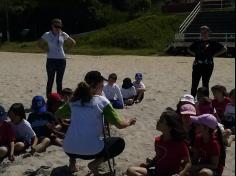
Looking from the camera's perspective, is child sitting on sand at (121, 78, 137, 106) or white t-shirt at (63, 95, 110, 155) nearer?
white t-shirt at (63, 95, 110, 155)

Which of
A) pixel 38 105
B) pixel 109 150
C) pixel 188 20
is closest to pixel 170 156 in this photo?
pixel 109 150

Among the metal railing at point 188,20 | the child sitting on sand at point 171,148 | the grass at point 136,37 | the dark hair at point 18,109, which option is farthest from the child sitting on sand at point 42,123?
the metal railing at point 188,20

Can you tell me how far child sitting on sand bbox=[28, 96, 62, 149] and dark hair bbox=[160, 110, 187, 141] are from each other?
206 cm

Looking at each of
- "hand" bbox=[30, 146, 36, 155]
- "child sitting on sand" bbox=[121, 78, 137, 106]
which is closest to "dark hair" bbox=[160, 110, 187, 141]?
"hand" bbox=[30, 146, 36, 155]

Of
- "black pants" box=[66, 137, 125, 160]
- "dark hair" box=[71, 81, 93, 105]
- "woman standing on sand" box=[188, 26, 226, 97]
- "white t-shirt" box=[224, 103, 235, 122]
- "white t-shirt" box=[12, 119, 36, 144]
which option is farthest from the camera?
"woman standing on sand" box=[188, 26, 226, 97]

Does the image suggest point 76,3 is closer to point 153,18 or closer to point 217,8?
point 153,18

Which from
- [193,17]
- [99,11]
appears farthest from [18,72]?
[99,11]

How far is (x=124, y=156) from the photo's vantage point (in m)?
6.10

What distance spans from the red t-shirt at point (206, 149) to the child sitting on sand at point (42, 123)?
2.09 meters

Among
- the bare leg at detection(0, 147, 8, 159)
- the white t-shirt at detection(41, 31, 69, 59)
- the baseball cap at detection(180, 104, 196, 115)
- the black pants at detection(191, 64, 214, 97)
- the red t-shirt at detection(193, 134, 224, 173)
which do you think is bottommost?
the bare leg at detection(0, 147, 8, 159)

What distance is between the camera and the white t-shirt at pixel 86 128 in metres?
4.97

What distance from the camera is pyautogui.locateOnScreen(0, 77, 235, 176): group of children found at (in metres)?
4.70

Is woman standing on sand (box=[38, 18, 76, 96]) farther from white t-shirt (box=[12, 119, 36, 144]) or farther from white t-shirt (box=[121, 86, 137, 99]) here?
white t-shirt (box=[12, 119, 36, 144])

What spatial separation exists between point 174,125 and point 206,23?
2852 cm
